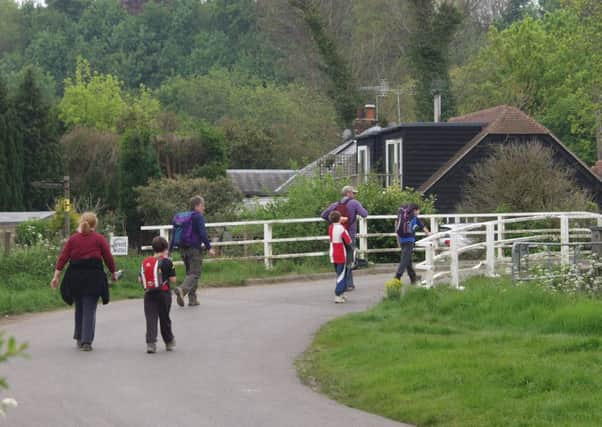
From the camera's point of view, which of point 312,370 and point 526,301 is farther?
point 526,301

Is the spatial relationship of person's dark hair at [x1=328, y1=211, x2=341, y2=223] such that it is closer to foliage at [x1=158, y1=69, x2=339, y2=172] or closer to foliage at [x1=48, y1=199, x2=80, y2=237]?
foliage at [x1=48, y1=199, x2=80, y2=237]

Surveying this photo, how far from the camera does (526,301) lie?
50.1 ft

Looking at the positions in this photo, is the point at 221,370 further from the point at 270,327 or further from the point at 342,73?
the point at 342,73

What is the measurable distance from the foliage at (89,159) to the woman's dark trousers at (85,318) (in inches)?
1878

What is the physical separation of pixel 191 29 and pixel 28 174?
62712 millimetres

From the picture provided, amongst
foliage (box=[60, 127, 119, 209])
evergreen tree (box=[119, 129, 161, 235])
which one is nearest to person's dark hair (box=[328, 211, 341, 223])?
evergreen tree (box=[119, 129, 161, 235])

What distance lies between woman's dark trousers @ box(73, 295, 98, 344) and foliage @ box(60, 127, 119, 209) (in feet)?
156

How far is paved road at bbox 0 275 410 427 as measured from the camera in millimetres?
10352

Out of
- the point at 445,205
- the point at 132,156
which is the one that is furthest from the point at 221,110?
the point at 445,205

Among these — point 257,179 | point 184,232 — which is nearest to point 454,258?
point 184,232

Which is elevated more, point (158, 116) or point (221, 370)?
point (158, 116)

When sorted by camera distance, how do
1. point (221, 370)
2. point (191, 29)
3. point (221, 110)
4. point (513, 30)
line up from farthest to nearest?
1. point (191, 29)
2. point (221, 110)
3. point (513, 30)
4. point (221, 370)

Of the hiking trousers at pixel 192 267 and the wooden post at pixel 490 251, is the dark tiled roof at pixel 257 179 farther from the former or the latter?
the hiking trousers at pixel 192 267

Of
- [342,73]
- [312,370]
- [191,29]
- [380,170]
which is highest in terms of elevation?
[191,29]
